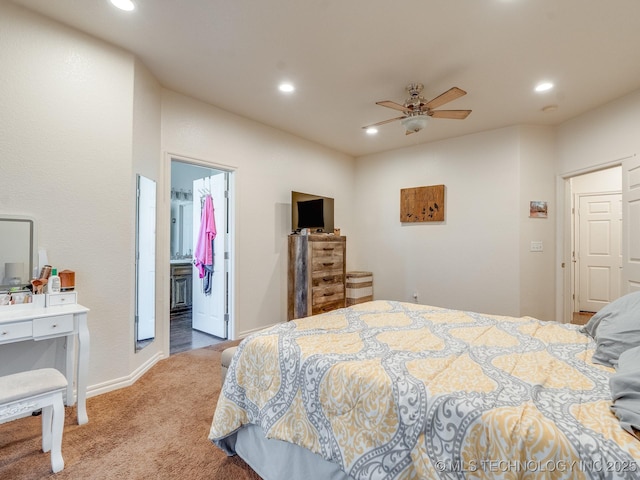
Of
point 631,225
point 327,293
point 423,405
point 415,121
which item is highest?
point 415,121

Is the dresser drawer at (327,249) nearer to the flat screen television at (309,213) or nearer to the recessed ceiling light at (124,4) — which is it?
the flat screen television at (309,213)

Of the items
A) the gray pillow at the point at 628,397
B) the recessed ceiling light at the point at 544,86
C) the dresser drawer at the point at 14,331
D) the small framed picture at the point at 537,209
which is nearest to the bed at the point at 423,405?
the gray pillow at the point at 628,397

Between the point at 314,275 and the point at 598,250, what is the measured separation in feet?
16.3

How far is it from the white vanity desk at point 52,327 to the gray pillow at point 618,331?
2850 mm

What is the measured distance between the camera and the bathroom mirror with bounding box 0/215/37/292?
206 centimetres

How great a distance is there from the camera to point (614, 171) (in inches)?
207

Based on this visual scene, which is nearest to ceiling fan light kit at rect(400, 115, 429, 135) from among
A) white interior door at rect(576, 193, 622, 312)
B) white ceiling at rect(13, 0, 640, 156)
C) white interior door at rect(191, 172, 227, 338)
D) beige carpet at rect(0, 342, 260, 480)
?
white ceiling at rect(13, 0, 640, 156)

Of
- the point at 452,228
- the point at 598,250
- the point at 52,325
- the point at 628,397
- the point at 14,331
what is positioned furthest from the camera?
the point at 598,250

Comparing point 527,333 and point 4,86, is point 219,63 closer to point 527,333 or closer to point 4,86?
point 4,86

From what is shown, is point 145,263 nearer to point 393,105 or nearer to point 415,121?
point 393,105

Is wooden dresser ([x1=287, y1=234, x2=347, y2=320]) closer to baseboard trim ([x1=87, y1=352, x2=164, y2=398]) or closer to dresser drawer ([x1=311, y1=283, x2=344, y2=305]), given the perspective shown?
dresser drawer ([x1=311, y1=283, x2=344, y2=305])

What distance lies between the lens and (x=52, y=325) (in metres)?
1.93

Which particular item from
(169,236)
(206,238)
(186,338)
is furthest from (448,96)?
(186,338)

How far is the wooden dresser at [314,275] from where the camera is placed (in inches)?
159
